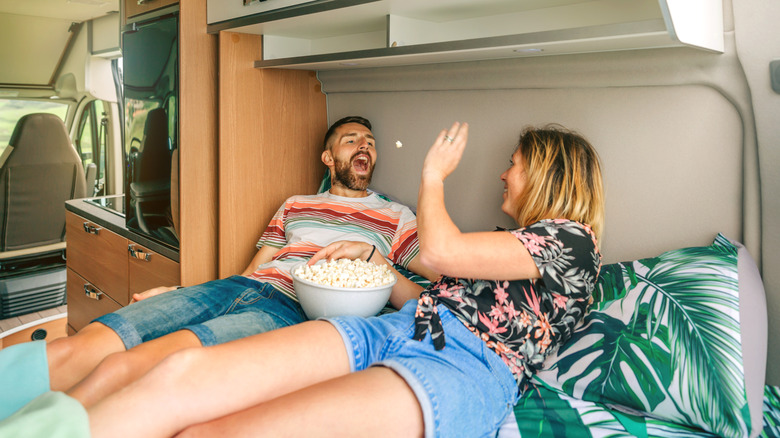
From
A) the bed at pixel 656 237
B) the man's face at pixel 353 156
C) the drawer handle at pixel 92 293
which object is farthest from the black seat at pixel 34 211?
the bed at pixel 656 237

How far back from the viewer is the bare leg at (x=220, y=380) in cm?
94

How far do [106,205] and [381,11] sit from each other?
2.16m

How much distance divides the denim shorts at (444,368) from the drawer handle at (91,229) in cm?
201

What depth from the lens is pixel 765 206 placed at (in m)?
1.34

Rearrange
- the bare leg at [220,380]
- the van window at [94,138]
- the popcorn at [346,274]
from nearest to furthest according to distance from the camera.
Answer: the bare leg at [220,380] → the popcorn at [346,274] → the van window at [94,138]

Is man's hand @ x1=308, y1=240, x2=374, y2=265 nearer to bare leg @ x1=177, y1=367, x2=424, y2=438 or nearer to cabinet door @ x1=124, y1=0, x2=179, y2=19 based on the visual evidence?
bare leg @ x1=177, y1=367, x2=424, y2=438

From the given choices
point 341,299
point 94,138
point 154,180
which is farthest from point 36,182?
point 341,299

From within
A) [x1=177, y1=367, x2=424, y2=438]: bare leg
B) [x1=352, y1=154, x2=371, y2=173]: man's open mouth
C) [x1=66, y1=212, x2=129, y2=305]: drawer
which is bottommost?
[x1=66, y1=212, x2=129, y2=305]: drawer

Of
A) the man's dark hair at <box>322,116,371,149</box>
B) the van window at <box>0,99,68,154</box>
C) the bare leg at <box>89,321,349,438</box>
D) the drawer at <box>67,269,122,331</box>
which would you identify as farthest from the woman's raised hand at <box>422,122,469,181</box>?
the van window at <box>0,99,68,154</box>

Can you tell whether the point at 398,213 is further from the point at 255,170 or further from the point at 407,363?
the point at 407,363

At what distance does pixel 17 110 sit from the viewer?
146 inches

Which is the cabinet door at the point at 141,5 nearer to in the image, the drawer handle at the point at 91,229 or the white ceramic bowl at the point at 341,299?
the drawer handle at the point at 91,229

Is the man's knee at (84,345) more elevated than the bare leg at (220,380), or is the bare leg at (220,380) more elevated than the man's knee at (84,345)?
the bare leg at (220,380)

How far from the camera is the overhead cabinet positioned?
121 cm
